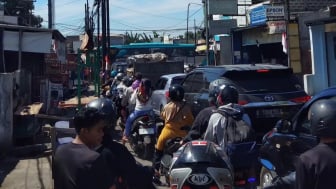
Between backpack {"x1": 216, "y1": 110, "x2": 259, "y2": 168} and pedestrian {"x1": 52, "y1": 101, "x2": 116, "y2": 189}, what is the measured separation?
1677mm

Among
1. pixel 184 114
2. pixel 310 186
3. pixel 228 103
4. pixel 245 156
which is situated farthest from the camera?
pixel 184 114

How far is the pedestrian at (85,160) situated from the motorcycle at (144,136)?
6.26 m

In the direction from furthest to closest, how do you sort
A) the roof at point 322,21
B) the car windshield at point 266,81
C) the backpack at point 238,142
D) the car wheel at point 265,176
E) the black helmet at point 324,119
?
the roof at point 322,21 < the car windshield at point 266,81 < the car wheel at point 265,176 < the backpack at point 238,142 < the black helmet at point 324,119

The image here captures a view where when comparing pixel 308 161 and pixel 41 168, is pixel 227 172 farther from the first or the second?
pixel 41 168

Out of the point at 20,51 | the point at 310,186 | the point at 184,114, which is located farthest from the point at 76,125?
the point at 20,51

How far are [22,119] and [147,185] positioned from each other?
805 cm

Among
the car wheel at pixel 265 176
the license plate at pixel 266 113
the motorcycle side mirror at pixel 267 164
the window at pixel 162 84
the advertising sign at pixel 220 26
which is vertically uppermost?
the advertising sign at pixel 220 26

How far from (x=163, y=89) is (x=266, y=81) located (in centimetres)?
509

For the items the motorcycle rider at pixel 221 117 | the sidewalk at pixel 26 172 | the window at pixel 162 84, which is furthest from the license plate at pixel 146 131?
the motorcycle rider at pixel 221 117

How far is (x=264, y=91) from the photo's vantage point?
8.40m

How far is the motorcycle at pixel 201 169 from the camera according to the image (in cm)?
363

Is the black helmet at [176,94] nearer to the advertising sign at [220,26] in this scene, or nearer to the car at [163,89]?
the car at [163,89]

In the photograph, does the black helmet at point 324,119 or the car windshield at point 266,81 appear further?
the car windshield at point 266,81

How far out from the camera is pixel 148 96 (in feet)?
33.8
